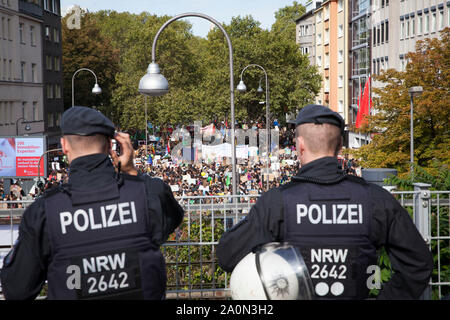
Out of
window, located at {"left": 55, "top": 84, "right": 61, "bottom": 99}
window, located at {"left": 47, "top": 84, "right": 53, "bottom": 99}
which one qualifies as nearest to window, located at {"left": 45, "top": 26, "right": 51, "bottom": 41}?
window, located at {"left": 47, "top": 84, "right": 53, "bottom": 99}

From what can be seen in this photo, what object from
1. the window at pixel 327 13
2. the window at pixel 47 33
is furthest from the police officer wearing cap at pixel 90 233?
the window at pixel 327 13

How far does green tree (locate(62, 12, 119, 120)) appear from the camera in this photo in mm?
68500

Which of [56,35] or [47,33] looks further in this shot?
[56,35]

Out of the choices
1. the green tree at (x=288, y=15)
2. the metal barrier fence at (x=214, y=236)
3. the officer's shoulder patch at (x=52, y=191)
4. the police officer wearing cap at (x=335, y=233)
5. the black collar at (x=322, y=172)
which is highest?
the green tree at (x=288, y=15)

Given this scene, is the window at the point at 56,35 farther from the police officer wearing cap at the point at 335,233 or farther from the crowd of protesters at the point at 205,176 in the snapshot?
the police officer wearing cap at the point at 335,233

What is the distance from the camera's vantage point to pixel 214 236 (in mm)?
5879

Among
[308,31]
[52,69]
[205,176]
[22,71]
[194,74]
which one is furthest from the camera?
[308,31]

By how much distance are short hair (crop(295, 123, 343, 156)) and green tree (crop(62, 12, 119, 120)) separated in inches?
2607

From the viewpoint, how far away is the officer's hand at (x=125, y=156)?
3635mm

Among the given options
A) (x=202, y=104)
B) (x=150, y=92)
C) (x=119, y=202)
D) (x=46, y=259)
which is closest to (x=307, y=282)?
(x=119, y=202)

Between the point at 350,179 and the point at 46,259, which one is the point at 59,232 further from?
the point at 350,179

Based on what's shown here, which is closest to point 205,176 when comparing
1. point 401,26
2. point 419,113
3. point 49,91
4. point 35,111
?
point 419,113

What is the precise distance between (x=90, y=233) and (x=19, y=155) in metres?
34.4

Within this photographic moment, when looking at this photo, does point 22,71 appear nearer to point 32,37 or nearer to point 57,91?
point 32,37
